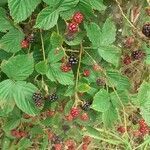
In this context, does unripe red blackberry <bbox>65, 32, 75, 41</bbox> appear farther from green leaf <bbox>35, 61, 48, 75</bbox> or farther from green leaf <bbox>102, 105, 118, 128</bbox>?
green leaf <bbox>102, 105, 118, 128</bbox>

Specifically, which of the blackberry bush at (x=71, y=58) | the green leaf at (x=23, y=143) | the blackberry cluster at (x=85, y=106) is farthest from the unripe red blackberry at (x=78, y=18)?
the green leaf at (x=23, y=143)

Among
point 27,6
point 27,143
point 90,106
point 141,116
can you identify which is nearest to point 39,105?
point 90,106

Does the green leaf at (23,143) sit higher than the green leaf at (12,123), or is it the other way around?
the green leaf at (12,123)

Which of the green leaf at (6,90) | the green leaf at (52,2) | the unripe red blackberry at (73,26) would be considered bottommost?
the green leaf at (6,90)

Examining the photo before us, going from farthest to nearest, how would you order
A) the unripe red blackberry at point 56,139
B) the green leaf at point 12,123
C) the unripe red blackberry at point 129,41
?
1. the unripe red blackberry at point 56,139
2. the green leaf at point 12,123
3. the unripe red blackberry at point 129,41

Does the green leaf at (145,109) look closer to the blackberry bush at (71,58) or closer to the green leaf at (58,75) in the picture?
the blackberry bush at (71,58)

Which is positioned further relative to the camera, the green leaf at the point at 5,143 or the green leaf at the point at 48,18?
the green leaf at the point at 5,143

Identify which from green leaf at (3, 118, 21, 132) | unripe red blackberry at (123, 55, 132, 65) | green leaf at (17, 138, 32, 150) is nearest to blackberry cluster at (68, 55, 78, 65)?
unripe red blackberry at (123, 55, 132, 65)

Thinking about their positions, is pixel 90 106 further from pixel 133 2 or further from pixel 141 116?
pixel 133 2
